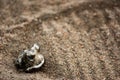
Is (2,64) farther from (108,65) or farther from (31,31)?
(108,65)

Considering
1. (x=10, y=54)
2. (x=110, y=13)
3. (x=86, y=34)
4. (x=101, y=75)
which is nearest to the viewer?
(x=101, y=75)

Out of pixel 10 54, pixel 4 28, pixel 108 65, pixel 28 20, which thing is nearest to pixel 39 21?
pixel 28 20

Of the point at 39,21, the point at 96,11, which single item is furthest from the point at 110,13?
the point at 39,21

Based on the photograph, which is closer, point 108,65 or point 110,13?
point 108,65

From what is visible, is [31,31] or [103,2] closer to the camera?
[31,31]

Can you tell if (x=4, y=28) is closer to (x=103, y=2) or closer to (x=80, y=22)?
(x=80, y=22)

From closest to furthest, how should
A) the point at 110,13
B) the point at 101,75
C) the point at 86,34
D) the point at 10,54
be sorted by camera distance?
the point at 101,75 → the point at 10,54 → the point at 86,34 → the point at 110,13
